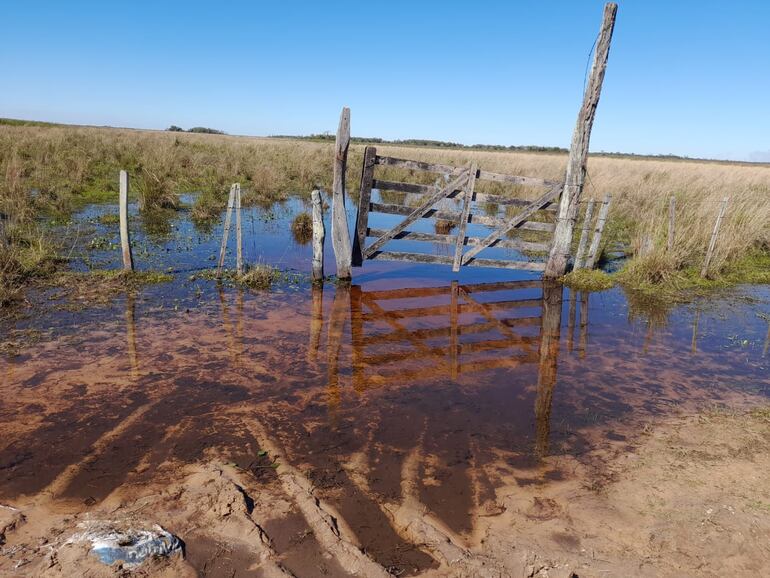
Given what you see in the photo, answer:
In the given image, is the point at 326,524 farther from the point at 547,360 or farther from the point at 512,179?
the point at 512,179

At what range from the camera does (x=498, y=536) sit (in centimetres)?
325

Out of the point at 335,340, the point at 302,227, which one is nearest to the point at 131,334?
the point at 335,340

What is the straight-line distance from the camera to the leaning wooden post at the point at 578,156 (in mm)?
8797

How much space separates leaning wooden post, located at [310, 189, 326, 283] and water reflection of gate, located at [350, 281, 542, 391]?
2.48 feet

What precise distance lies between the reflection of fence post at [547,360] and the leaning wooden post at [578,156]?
628 mm

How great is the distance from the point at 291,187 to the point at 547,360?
58.9ft

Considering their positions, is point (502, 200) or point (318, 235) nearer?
point (318, 235)

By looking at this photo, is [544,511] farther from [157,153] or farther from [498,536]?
Answer: [157,153]

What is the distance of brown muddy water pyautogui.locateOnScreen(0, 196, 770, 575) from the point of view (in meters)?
3.75

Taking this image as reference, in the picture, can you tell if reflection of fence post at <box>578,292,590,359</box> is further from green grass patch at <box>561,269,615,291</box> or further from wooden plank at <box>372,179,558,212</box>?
wooden plank at <box>372,179,558,212</box>

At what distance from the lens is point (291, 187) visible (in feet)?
73.2

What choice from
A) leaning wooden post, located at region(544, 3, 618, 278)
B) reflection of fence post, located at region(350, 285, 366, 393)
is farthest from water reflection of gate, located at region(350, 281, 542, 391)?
leaning wooden post, located at region(544, 3, 618, 278)

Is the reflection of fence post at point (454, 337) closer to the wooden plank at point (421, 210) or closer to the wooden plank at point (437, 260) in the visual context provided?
the wooden plank at point (437, 260)

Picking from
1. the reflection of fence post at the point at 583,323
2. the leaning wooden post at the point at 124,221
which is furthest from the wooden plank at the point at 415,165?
the leaning wooden post at the point at 124,221
